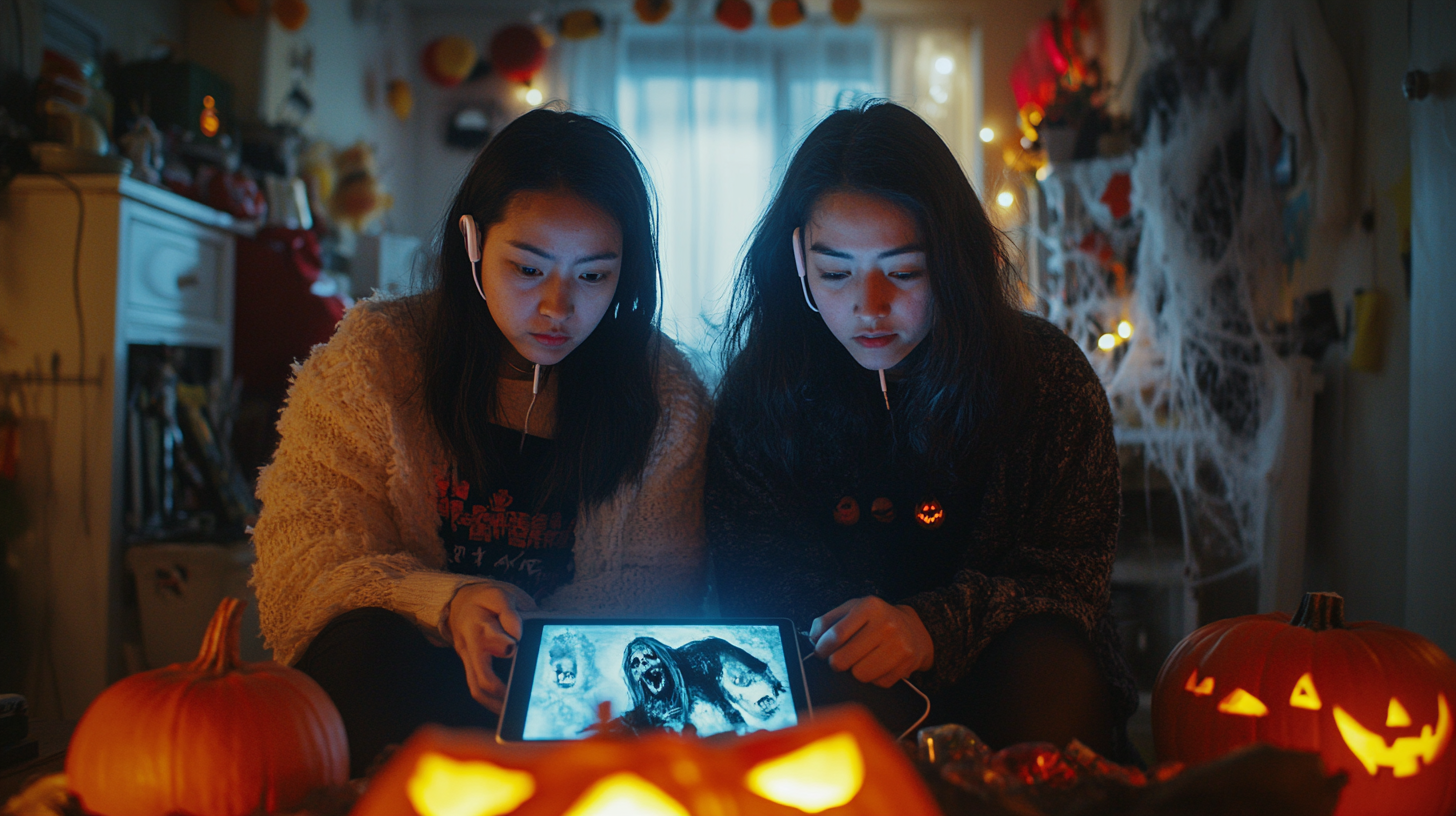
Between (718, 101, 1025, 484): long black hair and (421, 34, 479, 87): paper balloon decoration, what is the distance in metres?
3.34

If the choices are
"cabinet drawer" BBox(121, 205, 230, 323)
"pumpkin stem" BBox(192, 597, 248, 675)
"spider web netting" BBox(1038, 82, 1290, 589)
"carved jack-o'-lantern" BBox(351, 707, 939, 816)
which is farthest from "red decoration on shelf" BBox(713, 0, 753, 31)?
"carved jack-o'-lantern" BBox(351, 707, 939, 816)

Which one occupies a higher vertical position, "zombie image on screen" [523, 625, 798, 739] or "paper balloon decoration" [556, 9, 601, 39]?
"paper balloon decoration" [556, 9, 601, 39]

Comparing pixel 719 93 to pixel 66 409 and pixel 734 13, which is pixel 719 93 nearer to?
pixel 734 13

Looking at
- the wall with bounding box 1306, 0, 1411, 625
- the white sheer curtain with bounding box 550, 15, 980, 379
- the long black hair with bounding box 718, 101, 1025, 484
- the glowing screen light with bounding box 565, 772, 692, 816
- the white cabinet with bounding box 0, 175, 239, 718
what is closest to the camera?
the glowing screen light with bounding box 565, 772, 692, 816

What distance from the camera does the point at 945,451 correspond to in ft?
3.90

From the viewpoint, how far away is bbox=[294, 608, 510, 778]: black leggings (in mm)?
913

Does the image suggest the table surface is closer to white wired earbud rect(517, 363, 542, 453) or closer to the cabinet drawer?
white wired earbud rect(517, 363, 542, 453)

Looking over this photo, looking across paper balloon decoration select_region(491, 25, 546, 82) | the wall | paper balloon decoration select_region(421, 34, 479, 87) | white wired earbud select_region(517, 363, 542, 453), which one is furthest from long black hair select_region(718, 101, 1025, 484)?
paper balloon decoration select_region(421, 34, 479, 87)

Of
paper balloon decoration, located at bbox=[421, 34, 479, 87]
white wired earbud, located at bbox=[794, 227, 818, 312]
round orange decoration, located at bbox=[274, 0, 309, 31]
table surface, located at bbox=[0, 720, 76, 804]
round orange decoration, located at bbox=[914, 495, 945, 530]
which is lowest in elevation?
table surface, located at bbox=[0, 720, 76, 804]

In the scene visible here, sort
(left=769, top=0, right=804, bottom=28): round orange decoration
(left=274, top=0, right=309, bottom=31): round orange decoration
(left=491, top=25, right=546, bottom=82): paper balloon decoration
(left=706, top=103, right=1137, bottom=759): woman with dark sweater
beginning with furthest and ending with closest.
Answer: (left=491, top=25, right=546, bottom=82): paper balloon decoration < (left=769, top=0, right=804, bottom=28): round orange decoration < (left=274, top=0, right=309, bottom=31): round orange decoration < (left=706, top=103, right=1137, bottom=759): woman with dark sweater

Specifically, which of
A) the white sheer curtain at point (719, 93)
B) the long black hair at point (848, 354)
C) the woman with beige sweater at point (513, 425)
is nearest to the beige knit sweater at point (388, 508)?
the woman with beige sweater at point (513, 425)

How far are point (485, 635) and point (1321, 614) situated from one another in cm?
79

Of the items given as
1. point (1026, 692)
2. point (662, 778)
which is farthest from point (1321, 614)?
point (662, 778)

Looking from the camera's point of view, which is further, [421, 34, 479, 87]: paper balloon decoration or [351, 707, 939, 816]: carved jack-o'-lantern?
[421, 34, 479, 87]: paper balloon decoration
